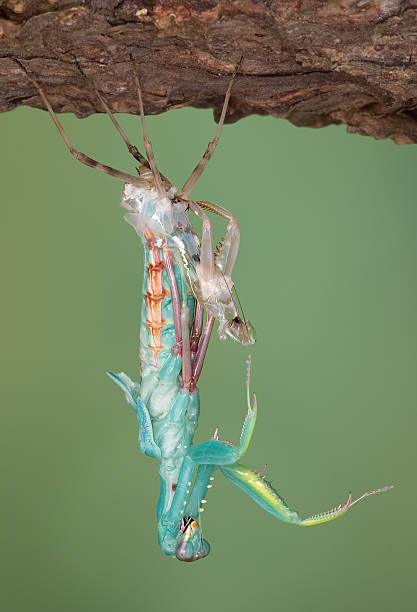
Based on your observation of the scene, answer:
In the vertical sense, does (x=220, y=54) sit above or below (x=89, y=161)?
above

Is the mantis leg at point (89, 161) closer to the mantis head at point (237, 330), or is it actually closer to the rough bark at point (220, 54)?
the rough bark at point (220, 54)

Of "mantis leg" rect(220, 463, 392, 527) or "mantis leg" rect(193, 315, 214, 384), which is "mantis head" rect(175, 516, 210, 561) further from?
"mantis leg" rect(193, 315, 214, 384)

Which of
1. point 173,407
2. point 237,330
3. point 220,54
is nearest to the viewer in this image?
point 220,54

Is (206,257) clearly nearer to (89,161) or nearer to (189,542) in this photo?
(89,161)

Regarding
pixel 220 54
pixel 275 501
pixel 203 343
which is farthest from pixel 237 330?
pixel 220 54

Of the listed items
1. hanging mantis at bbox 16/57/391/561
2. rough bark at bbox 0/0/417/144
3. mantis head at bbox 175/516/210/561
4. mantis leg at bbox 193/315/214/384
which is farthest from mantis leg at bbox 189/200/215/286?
mantis head at bbox 175/516/210/561

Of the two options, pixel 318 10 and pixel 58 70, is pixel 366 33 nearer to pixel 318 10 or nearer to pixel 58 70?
pixel 318 10
